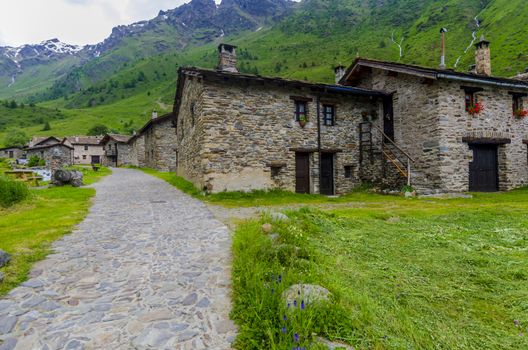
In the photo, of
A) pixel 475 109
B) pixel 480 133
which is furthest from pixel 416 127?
pixel 480 133

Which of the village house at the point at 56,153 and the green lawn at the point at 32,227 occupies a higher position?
the village house at the point at 56,153

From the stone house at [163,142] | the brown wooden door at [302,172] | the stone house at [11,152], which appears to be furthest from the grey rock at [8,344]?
the stone house at [11,152]

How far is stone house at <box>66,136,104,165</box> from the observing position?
60656 mm

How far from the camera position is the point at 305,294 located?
3.01 metres

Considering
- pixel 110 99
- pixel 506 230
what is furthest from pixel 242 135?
pixel 110 99

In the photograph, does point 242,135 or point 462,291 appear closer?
point 462,291

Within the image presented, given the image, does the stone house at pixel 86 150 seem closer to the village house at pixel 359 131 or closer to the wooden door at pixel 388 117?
the village house at pixel 359 131

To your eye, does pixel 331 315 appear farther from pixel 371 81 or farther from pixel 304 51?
pixel 304 51

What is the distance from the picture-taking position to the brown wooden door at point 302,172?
14.8m

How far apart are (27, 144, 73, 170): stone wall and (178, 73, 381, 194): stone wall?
16.0 meters

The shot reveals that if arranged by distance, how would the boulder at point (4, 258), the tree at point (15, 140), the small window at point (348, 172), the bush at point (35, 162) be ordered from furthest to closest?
the tree at point (15, 140)
the bush at point (35, 162)
the small window at point (348, 172)
the boulder at point (4, 258)

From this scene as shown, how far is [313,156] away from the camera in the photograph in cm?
1496

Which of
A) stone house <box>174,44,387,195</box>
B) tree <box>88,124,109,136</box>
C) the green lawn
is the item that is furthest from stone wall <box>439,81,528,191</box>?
tree <box>88,124,109,136</box>

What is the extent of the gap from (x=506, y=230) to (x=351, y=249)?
412 cm
